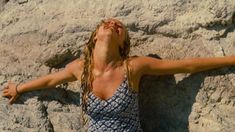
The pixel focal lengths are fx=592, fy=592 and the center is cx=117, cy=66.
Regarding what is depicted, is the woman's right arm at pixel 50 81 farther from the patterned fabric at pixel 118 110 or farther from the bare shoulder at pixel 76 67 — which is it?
the patterned fabric at pixel 118 110

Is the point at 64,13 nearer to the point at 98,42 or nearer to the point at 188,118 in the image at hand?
the point at 98,42

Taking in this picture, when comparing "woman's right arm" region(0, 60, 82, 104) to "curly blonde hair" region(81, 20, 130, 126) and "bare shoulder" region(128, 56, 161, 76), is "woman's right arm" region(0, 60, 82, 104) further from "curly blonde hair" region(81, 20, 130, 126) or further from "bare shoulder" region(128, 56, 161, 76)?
"bare shoulder" region(128, 56, 161, 76)

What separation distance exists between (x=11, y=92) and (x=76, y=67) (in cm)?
45

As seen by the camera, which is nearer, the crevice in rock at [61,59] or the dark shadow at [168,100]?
the dark shadow at [168,100]

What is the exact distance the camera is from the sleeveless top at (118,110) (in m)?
3.04

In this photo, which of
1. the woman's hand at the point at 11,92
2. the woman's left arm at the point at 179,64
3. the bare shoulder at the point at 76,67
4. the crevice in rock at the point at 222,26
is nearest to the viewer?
the woman's left arm at the point at 179,64

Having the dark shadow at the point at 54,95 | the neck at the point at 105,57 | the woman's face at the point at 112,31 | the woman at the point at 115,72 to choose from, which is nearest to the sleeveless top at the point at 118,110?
the woman at the point at 115,72

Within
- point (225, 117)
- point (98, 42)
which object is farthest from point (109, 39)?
point (225, 117)

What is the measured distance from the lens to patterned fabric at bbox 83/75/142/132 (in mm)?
3043

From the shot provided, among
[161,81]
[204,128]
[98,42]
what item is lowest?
[204,128]

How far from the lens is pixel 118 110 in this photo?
3.04 m

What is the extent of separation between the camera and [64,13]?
3.48 metres

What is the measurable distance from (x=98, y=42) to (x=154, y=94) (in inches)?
16.7

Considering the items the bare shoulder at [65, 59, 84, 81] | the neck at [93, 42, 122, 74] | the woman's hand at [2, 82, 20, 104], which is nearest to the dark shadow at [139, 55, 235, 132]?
the neck at [93, 42, 122, 74]
